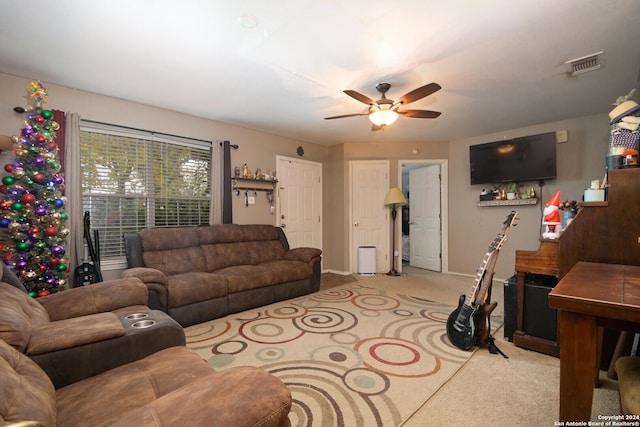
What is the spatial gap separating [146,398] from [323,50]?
98.8 inches

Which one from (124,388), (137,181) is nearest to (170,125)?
(137,181)

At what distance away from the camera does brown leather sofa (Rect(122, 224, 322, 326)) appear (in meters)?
2.87

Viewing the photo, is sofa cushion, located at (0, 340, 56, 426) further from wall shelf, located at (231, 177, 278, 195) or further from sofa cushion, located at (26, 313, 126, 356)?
wall shelf, located at (231, 177, 278, 195)

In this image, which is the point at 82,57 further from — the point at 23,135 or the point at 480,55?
the point at 480,55

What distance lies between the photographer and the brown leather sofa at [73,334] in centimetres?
121

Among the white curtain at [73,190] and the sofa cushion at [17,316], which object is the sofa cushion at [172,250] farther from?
the sofa cushion at [17,316]

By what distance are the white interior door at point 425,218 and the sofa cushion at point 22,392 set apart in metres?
5.57

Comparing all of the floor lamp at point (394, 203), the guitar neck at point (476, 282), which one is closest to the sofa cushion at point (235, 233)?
the floor lamp at point (394, 203)

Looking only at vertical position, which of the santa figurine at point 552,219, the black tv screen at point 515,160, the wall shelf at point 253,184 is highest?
the black tv screen at point 515,160

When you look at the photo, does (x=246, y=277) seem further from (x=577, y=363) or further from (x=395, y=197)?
(x=395, y=197)

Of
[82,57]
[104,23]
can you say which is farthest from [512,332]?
[82,57]

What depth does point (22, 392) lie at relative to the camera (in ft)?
2.69

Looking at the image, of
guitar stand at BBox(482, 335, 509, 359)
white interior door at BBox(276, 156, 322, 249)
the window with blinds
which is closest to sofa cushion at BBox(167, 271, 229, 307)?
the window with blinds

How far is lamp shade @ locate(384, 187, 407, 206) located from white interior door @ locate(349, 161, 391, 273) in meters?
0.21
